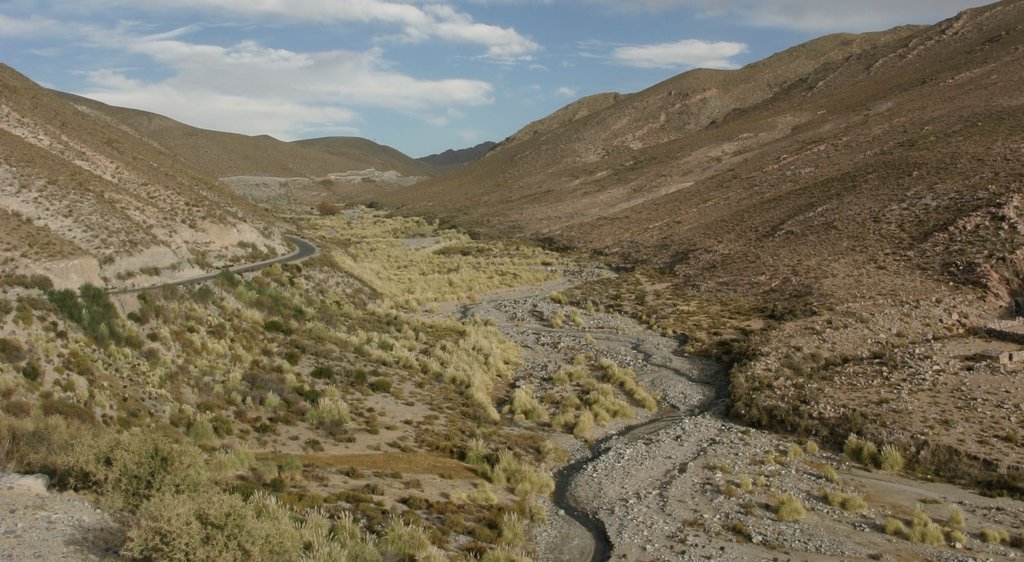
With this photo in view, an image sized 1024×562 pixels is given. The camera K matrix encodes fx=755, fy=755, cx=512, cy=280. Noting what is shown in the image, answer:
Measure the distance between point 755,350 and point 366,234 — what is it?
63.9 m

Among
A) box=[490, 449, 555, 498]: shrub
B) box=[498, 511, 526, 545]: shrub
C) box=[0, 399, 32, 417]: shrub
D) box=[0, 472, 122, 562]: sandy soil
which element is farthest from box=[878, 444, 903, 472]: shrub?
box=[0, 399, 32, 417]: shrub

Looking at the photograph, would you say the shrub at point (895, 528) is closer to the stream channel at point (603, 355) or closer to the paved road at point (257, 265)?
the stream channel at point (603, 355)

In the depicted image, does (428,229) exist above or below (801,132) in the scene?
below

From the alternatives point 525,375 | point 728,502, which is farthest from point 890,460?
point 525,375

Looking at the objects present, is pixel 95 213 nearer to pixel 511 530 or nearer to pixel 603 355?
pixel 603 355

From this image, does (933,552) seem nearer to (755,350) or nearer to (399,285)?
(755,350)

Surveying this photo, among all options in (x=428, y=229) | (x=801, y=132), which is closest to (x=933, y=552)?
(x=801, y=132)

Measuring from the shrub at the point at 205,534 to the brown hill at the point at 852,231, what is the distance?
1564cm

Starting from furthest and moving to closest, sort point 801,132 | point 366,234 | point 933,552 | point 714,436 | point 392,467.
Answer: point 366,234 → point 801,132 → point 714,436 → point 392,467 → point 933,552

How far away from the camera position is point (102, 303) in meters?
20.9

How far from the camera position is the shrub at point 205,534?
8.98 meters

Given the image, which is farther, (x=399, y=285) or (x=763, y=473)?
(x=399, y=285)

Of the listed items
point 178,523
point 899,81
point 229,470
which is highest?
point 899,81

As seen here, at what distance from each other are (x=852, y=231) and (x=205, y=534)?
40.8 metres
